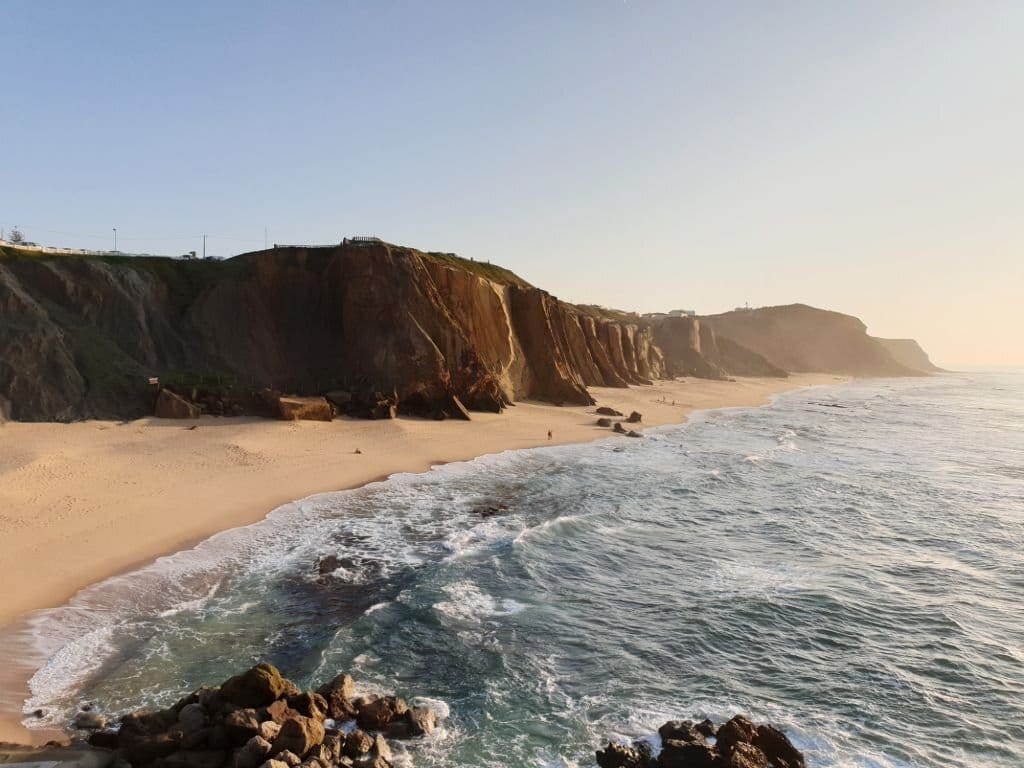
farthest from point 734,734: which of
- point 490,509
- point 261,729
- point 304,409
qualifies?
point 304,409

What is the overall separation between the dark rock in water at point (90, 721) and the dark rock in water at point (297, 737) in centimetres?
314

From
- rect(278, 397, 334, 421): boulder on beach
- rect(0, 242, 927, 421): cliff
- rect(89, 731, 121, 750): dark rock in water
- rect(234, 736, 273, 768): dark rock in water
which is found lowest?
rect(89, 731, 121, 750): dark rock in water

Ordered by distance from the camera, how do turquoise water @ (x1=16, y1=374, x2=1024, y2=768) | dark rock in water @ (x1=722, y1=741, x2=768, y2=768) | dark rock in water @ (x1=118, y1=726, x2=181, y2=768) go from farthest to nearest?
turquoise water @ (x1=16, y1=374, x2=1024, y2=768)
dark rock in water @ (x1=722, y1=741, x2=768, y2=768)
dark rock in water @ (x1=118, y1=726, x2=181, y2=768)

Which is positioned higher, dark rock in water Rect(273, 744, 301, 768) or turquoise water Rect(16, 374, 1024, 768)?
dark rock in water Rect(273, 744, 301, 768)

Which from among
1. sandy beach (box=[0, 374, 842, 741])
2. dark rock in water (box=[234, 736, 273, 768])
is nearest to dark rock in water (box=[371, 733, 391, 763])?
dark rock in water (box=[234, 736, 273, 768])

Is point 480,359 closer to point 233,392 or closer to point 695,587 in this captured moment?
point 233,392

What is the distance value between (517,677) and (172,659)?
21.5 feet

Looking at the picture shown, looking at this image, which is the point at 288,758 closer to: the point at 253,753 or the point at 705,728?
the point at 253,753

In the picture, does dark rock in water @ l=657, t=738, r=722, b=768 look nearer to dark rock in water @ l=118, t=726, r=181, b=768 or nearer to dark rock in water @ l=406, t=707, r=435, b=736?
dark rock in water @ l=406, t=707, r=435, b=736

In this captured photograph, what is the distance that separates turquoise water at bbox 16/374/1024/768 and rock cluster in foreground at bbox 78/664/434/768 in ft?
2.61

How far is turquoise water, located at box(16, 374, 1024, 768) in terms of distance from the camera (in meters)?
11.0

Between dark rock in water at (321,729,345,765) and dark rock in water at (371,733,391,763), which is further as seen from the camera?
dark rock in water at (371,733,391,763)

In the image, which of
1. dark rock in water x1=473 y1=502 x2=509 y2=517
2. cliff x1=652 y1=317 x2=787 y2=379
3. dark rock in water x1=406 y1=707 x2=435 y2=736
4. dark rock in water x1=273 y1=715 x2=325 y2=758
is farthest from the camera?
cliff x1=652 y1=317 x2=787 y2=379

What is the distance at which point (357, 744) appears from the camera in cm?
943
